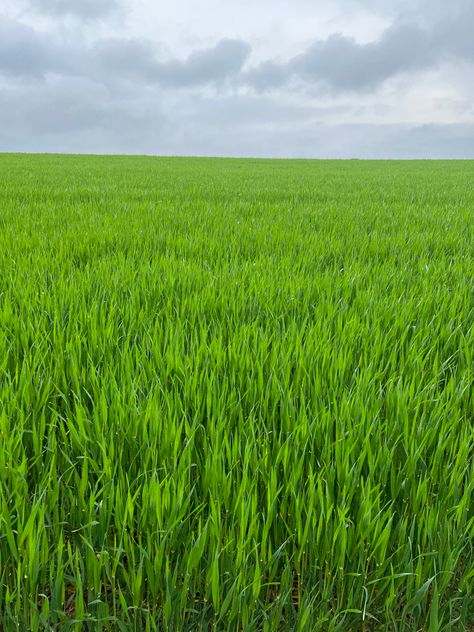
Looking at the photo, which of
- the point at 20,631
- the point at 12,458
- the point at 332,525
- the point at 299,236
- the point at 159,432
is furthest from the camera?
the point at 299,236

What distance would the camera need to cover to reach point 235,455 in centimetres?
101

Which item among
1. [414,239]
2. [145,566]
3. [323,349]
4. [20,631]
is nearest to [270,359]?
[323,349]

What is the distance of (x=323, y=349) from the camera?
155 cm

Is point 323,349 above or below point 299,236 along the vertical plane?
below

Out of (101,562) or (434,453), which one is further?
(434,453)

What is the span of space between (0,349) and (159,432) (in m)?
0.83

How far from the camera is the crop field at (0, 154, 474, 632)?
2.60ft

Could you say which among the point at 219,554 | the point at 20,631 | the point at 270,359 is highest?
the point at 270,359

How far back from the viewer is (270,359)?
1572 mm

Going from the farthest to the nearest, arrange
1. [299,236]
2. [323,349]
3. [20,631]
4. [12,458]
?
[299,236] → [323,349] → [12,458] → [20,631]

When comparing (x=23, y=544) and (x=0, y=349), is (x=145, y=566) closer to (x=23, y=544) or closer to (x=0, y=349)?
(x=23, y=544)

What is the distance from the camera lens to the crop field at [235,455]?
791 millimetres

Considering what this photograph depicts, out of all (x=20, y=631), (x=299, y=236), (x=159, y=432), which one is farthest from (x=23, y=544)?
(x=299, y=236)

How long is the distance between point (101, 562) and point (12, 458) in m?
0.35
